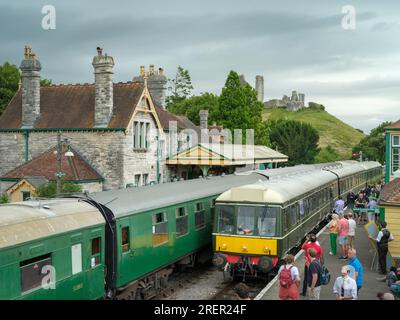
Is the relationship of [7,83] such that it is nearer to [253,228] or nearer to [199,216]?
[199,216]

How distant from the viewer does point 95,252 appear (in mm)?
11320

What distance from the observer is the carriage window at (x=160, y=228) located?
47.1 feet

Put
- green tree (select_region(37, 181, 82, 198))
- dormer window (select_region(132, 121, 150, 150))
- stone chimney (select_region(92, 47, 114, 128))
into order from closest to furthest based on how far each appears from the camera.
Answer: green tree (select_region(37, 181, 82, 198))
stone chimney (select_region(92, 47, 114, 128))
dormer window (select_region(132, 121, 150, 150))

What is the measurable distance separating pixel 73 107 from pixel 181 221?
20091 mm

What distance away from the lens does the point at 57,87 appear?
36375 mm

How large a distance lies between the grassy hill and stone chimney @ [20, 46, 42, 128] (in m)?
108

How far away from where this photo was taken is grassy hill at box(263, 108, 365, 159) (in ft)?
470

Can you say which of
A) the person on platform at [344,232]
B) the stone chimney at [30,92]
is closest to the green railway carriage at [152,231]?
the person on platform at [344,232]

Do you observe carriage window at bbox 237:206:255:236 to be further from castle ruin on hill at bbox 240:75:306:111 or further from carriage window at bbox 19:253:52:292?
castle ruin on hill at bbox 240:75:306:111

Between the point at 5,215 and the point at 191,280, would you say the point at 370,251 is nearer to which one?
the point at 191,280

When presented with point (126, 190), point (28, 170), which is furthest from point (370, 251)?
point (28, 170)

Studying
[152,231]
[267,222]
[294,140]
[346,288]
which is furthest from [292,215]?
[294,140]

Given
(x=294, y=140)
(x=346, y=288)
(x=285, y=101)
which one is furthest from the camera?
(x=285, y=101)

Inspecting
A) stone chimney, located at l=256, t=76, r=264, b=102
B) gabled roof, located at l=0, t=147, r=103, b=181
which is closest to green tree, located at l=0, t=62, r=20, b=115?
gabled roof, located at l=0, t=147, r=103, b=181
